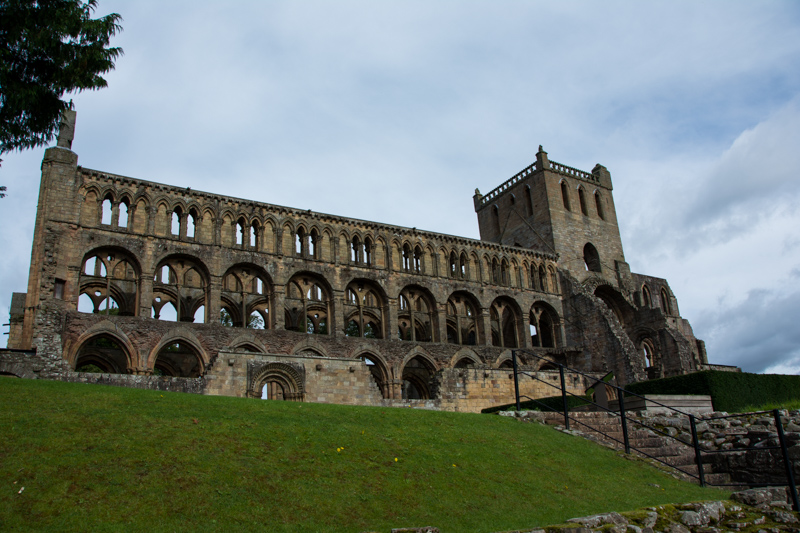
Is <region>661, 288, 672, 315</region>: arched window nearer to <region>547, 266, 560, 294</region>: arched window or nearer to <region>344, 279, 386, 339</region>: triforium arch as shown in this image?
<region>547, 266, 560, 294</region>: arched window

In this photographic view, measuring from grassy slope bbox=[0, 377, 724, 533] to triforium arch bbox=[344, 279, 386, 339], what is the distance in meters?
24.1

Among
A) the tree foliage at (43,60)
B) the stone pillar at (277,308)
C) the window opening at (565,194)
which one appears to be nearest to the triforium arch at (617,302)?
the window opening at (565,194)

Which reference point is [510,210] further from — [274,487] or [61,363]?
[274,487]

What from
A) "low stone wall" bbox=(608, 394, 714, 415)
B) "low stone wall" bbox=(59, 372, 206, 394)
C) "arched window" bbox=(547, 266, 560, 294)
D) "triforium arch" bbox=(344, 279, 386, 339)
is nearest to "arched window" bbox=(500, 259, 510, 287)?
"arched window" bbox=(547, 266, 560, 294)

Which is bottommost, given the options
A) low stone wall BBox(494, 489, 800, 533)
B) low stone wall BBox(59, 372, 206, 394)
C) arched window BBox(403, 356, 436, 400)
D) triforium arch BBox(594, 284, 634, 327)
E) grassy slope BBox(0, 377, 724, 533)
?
low stone wall BBox(494, 489, 800, 533)

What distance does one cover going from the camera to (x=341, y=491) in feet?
30.5

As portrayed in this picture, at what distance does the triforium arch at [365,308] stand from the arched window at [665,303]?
23175mm

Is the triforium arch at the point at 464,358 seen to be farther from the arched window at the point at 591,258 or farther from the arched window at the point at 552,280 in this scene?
the arched window at the point at 591,258

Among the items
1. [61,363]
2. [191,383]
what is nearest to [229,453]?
[191,383]

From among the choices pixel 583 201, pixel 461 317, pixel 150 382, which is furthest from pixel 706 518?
pixel 583 201

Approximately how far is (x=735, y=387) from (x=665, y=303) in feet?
97.5

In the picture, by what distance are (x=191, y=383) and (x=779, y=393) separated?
2312 cm

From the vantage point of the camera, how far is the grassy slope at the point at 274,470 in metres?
8.08

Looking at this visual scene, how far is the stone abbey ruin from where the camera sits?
90.7 feet
